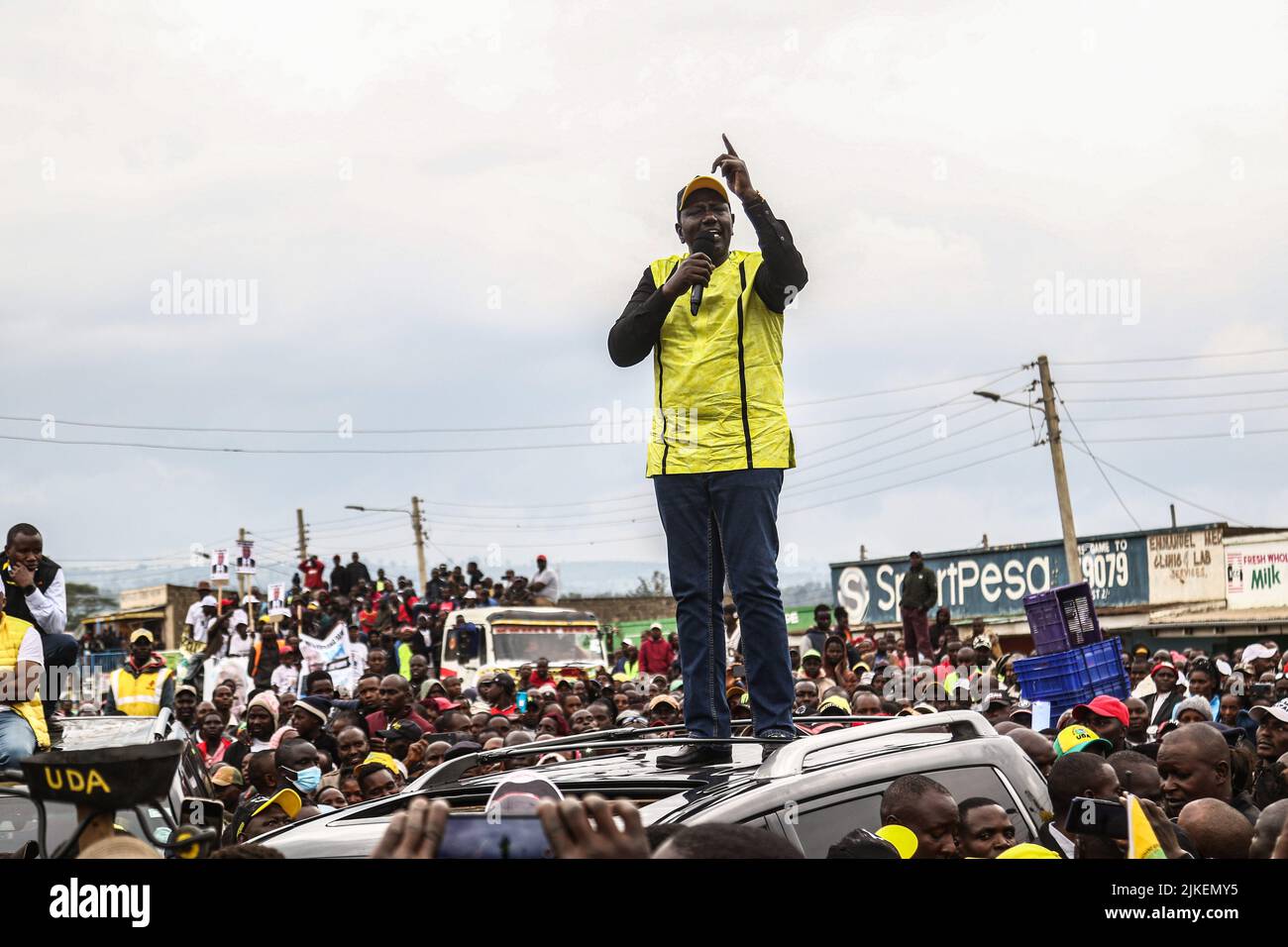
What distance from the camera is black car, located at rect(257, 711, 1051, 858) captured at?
332cm

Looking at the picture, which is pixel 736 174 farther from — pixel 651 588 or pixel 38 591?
pixel 651 588

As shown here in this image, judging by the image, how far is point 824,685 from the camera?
13102mm

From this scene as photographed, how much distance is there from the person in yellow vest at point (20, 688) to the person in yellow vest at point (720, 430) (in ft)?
9.31

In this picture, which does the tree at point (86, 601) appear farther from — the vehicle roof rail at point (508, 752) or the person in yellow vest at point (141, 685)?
the vehicle roof rail at point (508, 752)

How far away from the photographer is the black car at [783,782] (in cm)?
332

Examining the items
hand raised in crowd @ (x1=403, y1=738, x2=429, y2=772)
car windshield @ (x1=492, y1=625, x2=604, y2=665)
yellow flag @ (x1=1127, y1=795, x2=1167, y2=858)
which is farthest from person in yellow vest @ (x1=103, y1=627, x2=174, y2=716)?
yellow flag @ (x1=1127, y1=795, x2=1167, y2=858)

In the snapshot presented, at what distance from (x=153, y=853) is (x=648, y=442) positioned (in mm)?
2965

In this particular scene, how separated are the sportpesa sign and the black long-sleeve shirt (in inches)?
1096

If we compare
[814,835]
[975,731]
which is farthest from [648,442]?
[814,835]

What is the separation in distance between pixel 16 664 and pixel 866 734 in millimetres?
3836

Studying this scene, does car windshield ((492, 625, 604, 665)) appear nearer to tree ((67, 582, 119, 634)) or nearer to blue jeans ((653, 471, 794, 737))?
blue jeans ((653, 471, 794, 737))

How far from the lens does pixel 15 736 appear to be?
5.74 m

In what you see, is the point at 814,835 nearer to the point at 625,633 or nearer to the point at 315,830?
the point at 315,830

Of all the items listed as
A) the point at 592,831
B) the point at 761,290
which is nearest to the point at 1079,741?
the point at 761,290
